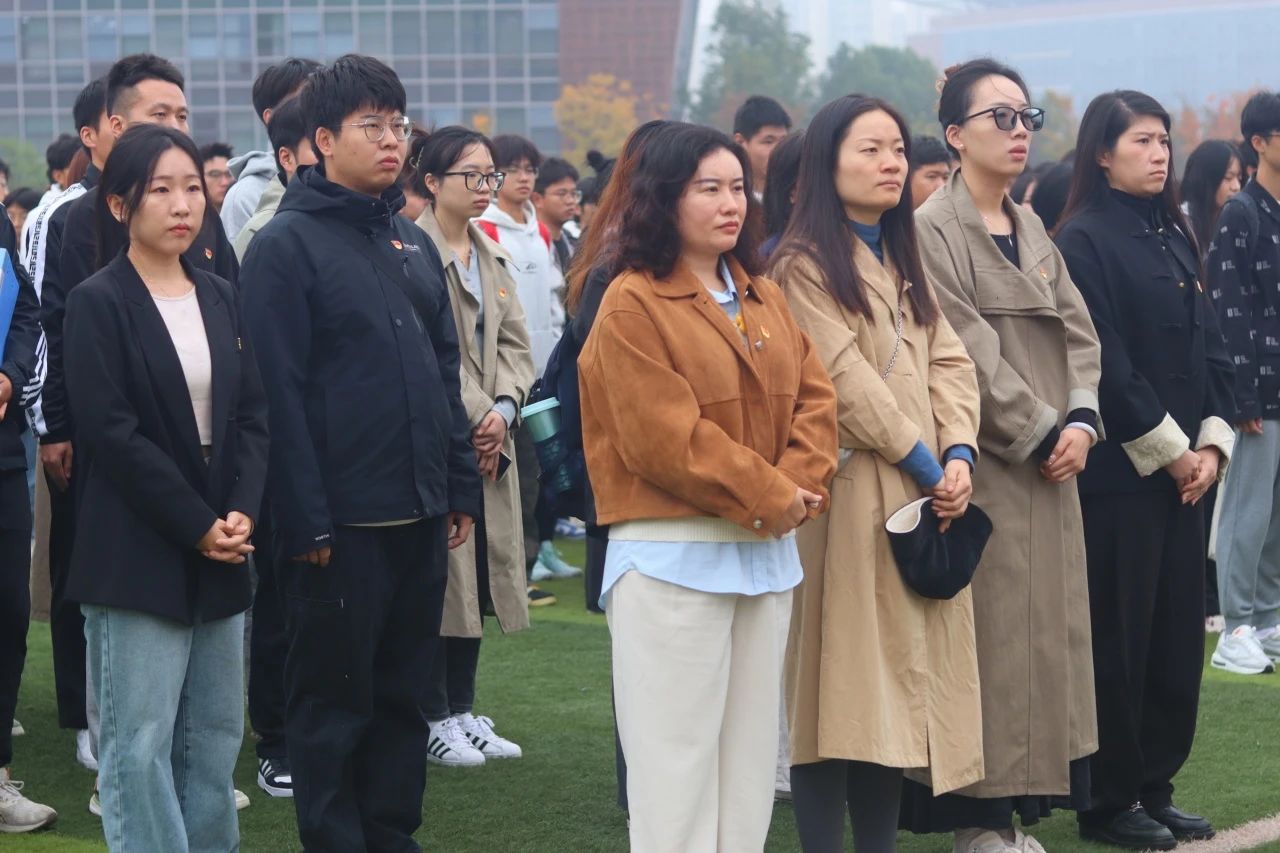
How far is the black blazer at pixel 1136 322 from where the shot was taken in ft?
16.5

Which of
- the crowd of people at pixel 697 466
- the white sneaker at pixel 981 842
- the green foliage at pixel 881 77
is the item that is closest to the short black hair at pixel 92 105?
the crowd of people at pixel 697 466

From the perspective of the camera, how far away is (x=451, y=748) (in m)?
5.97

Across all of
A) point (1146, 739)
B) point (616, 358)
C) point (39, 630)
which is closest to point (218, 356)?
point (616, 358)

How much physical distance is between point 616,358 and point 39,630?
5772 millimetres

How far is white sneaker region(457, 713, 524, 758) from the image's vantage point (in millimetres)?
6043

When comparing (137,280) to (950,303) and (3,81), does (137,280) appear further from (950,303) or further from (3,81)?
(3,81)

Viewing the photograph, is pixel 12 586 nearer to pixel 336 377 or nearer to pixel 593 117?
pixel 336 377

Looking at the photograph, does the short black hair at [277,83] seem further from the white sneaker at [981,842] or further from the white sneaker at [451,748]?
the white sneaker at [981,842]

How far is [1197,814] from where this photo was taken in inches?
207

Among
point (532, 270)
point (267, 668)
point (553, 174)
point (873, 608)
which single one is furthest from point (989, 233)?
point (553, 174)

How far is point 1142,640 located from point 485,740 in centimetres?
230

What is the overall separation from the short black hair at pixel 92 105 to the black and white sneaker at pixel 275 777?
213 centimetres

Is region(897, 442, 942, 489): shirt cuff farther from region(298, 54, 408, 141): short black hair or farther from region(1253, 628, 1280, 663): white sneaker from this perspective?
region(1253, 628, 1280, 663): white sneaker

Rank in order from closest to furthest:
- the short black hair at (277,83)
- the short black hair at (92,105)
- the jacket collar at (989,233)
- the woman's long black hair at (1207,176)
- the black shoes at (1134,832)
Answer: the jacket collar at (989,233) → the black shoes at (1134,832) → the short black hair at (92,105) → the short black hair at (277,83) → the woman's long black hair at (1207,176)
